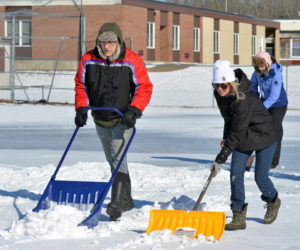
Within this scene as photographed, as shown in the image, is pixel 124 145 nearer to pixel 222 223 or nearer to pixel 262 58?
pixel 222 223

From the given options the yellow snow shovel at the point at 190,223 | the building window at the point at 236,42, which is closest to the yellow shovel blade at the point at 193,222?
the yellow snow shovel at the point at 190,223

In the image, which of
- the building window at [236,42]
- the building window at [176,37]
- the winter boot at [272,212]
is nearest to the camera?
the winter boot at [272,212]

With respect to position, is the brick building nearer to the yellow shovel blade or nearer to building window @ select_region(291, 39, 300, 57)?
building window @ select_region(291, 39, 300, 57)

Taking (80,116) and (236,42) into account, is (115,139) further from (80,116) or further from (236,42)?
(236,42)

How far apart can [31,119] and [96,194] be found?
1351 cm

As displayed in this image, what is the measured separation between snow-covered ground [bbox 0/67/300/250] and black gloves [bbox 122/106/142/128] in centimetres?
86

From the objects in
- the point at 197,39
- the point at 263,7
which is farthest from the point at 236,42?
the point at 263,7

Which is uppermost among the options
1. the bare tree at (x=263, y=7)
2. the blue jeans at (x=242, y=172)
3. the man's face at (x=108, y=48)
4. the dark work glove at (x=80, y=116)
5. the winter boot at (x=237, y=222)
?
the bare tree at (x=263, y=7)

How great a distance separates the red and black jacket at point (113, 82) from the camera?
639cm

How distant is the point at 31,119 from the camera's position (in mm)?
19688

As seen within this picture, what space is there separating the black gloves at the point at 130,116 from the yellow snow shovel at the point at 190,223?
0.91 metres

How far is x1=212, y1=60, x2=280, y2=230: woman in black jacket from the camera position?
5680 mm

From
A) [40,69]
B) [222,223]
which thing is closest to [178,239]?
[222,223]

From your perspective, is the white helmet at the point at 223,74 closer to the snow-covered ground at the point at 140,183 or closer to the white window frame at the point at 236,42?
the snow-covered ground at the point at 140,183
